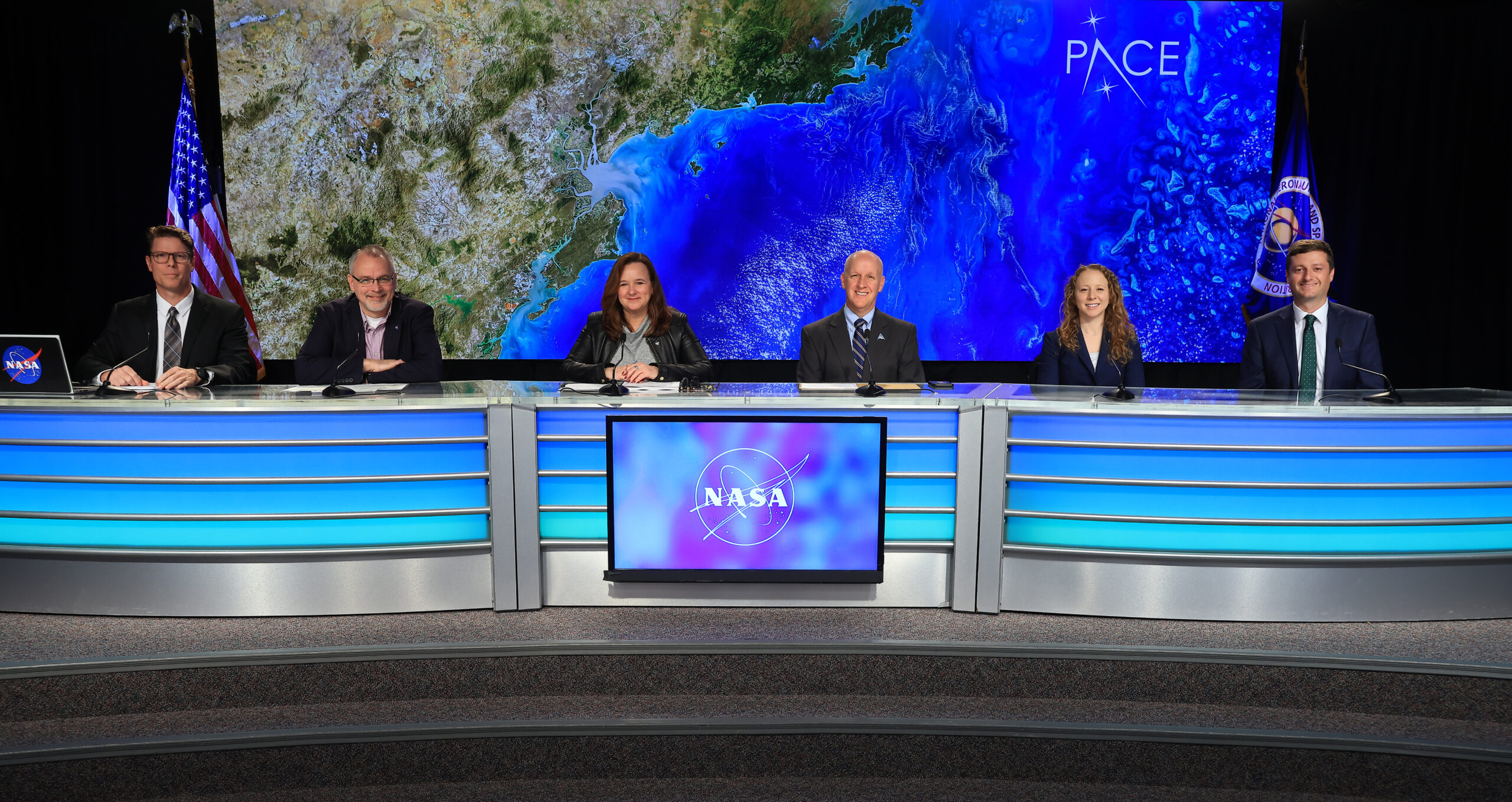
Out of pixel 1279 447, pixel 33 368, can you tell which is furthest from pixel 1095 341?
pixel 33 368

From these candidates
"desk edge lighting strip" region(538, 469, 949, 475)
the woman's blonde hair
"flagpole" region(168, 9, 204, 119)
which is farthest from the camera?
"flagpole" region(168, 9, 204, 119)

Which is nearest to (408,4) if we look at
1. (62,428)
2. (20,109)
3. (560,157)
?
(560,157)

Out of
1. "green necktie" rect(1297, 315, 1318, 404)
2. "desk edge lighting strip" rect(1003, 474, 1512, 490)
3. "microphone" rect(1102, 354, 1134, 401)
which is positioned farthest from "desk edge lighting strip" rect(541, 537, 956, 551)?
"green necktie" rect(1297, 315, 1318, 404)

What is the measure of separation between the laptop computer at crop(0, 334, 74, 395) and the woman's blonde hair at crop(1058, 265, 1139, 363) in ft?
11.9

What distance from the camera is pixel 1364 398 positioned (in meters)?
2.86

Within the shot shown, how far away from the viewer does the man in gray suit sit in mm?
3570

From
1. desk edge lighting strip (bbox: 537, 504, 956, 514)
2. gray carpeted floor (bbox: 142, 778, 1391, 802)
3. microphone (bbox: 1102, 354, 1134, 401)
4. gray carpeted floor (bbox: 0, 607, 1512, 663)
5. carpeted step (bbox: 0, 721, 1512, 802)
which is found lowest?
gray carpeted floor (bbox: 142, 778, 1391, 802)

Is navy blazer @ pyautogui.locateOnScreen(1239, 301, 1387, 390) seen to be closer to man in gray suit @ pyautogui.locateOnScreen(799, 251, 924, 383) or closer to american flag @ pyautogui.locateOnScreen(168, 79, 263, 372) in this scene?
man in gray suit @ pyautogui.locateOnScreen(799, 251, 924, 383)

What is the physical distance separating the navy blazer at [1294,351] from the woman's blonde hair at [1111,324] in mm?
436

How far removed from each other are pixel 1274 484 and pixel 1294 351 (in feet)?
2.72

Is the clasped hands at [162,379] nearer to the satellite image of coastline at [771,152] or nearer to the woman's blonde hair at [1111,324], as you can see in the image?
the satellite image of coastline at [771,152]

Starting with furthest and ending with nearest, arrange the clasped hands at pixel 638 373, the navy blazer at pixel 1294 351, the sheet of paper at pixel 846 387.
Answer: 1. the navy blazer at pixel 1294 351
2. the clasped hands at pixel 638 373
3. the sheet of paper at pixel 846 387

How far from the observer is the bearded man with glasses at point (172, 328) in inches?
133

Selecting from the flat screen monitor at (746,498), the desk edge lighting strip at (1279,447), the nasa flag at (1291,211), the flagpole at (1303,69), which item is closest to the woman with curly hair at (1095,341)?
the desk edge lighting strip at (1279,447)
